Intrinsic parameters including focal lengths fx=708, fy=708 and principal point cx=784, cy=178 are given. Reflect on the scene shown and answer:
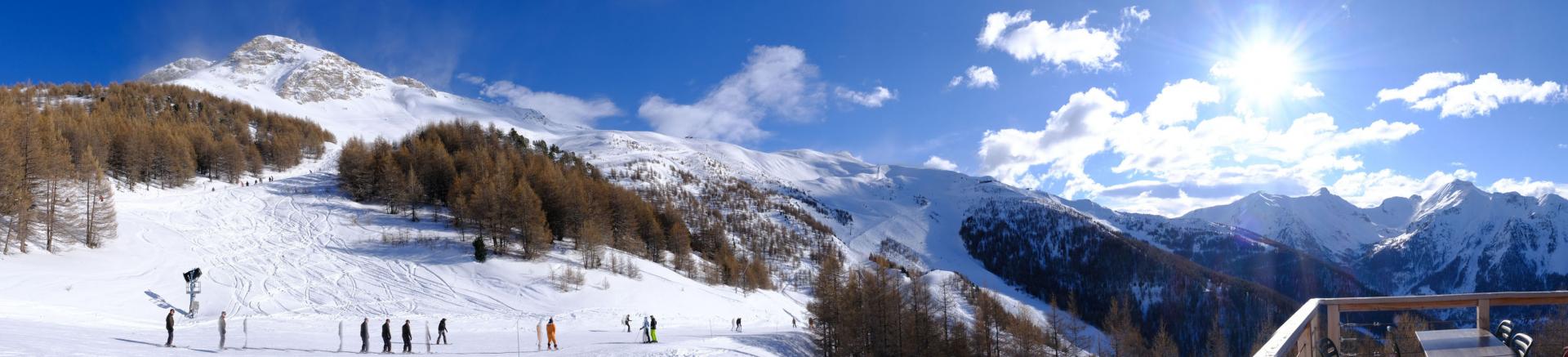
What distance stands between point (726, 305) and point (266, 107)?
194245mm

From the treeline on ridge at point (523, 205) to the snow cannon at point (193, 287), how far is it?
68.9ft

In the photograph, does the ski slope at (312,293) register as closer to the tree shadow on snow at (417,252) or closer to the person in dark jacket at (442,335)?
the tree shadow on snow at (417,252)

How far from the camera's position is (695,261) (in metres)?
82.1

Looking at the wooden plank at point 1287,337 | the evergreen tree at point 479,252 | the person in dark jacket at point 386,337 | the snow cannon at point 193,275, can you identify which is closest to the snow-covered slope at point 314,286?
the evergreen tree at point 479,252

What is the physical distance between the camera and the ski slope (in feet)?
101

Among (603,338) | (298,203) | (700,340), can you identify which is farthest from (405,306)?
(298,203)

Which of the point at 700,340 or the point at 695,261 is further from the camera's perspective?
the point at 695,261

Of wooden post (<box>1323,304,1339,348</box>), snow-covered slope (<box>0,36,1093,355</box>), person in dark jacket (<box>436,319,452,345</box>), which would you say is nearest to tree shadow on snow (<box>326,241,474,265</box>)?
snow-covered slope (<box>0,36,1093,355</box>)

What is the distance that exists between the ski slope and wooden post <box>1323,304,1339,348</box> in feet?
85.4

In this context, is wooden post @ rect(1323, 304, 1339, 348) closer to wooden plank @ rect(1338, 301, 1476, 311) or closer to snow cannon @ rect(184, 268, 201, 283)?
wooden plank @ rect(1338, 301, 1476, 311)

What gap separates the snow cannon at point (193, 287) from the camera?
38375 mm

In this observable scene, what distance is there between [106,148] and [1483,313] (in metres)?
100.0

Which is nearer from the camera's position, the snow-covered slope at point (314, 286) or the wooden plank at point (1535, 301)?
the wooden plank at point (1535, 301)

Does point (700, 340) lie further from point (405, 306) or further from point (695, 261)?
point (695, 261)
